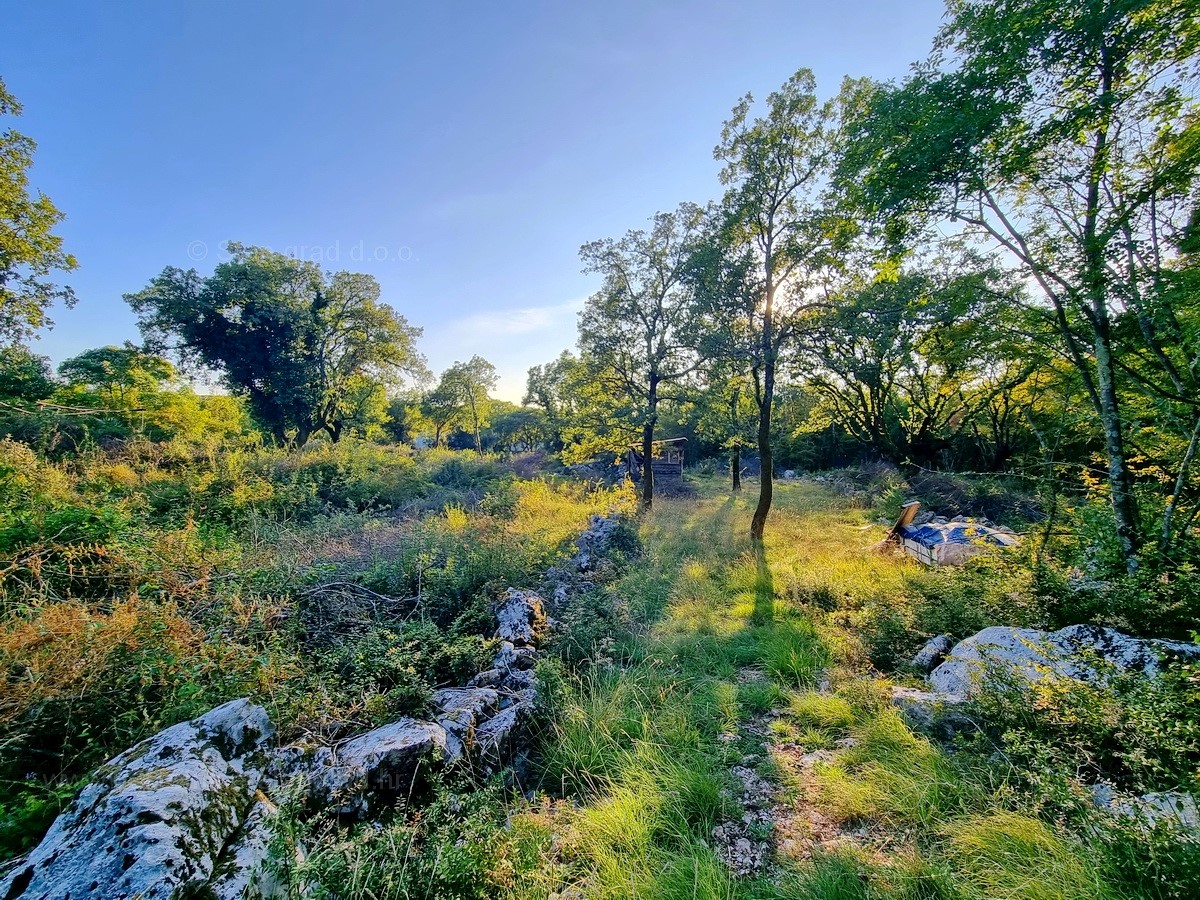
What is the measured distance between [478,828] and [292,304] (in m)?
25.5

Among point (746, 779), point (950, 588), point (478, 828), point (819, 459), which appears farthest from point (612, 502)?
point (819, 459)

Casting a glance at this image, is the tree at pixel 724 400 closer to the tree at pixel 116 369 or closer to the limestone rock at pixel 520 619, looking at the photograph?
the limestone rock at pixel 520 619

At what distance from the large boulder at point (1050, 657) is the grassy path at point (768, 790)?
2.23 ft

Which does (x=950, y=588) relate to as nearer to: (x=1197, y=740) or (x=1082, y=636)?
(x=1082, y=636)

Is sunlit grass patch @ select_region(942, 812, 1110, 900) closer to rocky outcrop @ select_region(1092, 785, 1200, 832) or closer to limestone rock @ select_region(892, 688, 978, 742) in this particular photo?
rocky outcrop @ select_region(1092, 785, 1200, 832)

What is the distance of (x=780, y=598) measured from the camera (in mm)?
6680

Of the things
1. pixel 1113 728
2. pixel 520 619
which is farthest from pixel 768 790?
pixel 520 619

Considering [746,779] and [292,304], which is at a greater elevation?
[292,304]

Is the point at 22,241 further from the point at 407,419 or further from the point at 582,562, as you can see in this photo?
the point at 407,419

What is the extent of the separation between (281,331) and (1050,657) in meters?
27.6

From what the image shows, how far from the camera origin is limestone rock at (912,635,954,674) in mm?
4312

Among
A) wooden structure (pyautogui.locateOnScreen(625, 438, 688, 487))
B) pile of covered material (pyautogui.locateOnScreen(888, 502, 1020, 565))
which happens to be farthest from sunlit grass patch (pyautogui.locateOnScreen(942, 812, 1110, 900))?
wooden structure (pyautogui.locateOnScreen(625, 438, 688, 487))

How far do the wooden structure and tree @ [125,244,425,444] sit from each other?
49.2 ft

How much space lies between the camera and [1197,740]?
236 centimetres
